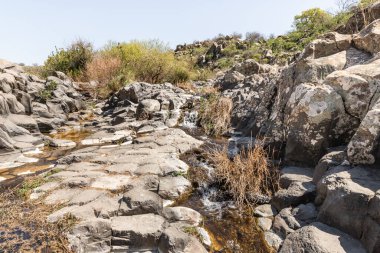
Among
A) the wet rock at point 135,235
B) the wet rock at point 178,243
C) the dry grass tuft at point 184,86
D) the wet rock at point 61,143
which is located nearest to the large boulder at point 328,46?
the wet rock at point 178,243

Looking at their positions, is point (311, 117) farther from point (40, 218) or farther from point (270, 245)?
point (40, 218)

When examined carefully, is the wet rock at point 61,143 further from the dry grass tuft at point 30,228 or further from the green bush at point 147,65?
the green bush at point 147,65

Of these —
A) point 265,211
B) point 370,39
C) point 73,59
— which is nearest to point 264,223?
point 265,211

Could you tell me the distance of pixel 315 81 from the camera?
17.6 ft

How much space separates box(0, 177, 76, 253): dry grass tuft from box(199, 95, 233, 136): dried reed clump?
15.7ft

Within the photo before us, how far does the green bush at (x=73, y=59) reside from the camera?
49.3 ft

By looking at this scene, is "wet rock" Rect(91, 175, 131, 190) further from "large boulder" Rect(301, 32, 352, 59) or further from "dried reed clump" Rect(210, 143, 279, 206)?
"large boulder" Rect(301, 32, 352, 59)

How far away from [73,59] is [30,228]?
43.4 feet

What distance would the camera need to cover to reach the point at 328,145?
448 cm

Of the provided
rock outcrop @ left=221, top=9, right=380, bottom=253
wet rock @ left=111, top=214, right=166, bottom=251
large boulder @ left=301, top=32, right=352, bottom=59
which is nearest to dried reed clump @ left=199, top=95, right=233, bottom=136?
rock outcrop @ left=221, top=9, right=380, bottom=253

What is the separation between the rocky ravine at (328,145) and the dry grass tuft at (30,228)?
7.55ft

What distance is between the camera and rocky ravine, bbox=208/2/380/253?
112 inches

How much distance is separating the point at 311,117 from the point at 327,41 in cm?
237

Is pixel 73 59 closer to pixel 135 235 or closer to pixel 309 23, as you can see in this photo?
pixel 135 235
